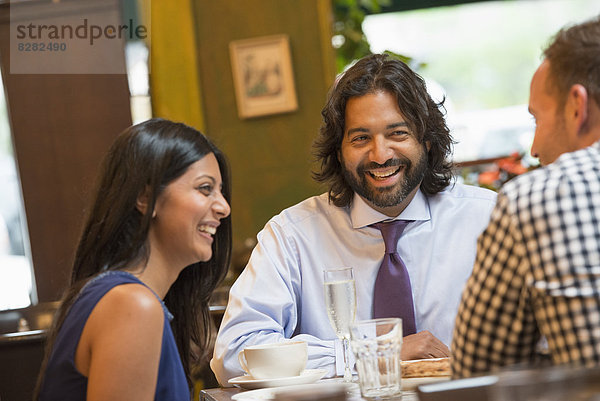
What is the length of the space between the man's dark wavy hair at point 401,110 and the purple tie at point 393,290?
9.5 inches

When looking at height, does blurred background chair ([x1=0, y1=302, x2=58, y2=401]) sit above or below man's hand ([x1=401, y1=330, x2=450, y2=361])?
below

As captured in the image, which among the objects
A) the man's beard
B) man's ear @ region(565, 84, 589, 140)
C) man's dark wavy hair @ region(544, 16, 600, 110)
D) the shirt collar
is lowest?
the shirt collar

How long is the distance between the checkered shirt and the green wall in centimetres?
350

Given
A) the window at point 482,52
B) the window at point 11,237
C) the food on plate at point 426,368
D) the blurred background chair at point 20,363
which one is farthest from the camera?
the window at point 482,52

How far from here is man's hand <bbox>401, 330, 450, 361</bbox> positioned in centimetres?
173

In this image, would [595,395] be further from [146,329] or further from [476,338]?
[146,329]

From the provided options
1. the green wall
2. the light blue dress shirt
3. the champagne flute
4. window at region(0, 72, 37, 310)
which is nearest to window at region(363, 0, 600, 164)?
the green wall

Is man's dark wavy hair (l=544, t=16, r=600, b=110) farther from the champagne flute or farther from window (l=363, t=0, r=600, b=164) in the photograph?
window (l=363, t=0, r=600, b=164)

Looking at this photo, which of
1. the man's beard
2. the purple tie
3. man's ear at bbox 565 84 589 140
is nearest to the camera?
man's ear at bbox 565 84 589 140

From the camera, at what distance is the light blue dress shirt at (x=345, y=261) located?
1973 mm

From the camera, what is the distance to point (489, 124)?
6.84 meters

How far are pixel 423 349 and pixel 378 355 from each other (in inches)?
18.3

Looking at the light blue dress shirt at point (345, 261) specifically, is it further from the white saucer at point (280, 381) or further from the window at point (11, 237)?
the window at point (11, 237)

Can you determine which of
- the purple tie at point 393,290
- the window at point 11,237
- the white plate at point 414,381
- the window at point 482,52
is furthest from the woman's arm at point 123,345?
the window at point 482,52
